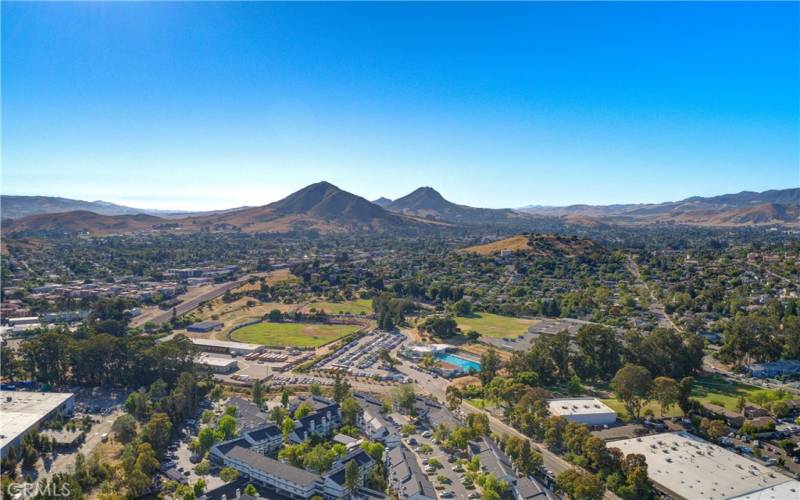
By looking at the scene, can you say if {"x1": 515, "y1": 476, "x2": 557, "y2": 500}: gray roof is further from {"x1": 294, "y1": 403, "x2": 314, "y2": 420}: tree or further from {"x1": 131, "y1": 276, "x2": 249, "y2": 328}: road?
{"x1": 131, "y1": 276, "x2": 249, "y2": 328}: road

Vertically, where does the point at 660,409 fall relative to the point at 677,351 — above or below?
below

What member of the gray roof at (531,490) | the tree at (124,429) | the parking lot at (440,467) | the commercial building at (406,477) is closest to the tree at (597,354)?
the parking lot at (440,467)

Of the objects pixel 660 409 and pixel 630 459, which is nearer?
pixel 630 459

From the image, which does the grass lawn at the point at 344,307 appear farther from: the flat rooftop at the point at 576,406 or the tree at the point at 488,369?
→ the flat rooftop at the point at 576,406

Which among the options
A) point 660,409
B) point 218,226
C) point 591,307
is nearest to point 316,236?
point 218,226

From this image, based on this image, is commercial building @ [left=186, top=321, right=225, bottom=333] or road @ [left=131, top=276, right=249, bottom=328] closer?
commercial building @ [left=186, top=321, right=225, bottom=333]

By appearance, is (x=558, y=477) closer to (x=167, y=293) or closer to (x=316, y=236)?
(x=167, y=293)

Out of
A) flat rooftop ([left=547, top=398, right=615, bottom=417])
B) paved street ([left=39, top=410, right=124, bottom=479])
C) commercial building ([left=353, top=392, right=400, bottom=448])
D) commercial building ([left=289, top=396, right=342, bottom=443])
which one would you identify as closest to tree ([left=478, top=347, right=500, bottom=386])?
flat rooftop ([left=547, top=398, right=615, bottom=417])
